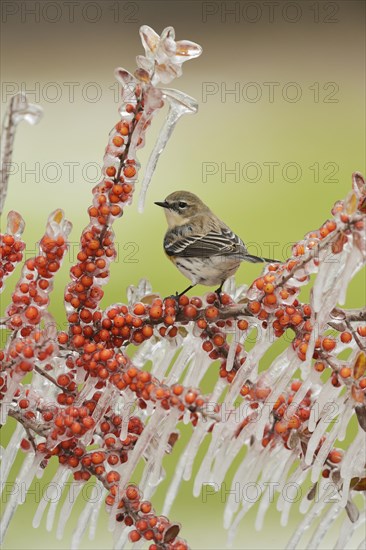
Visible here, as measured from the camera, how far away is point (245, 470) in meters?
0.56

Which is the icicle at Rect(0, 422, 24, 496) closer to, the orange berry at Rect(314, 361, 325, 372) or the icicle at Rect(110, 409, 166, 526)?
the icicle at Rect(110, 409, 166, 526)

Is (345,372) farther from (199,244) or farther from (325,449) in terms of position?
(199,244)

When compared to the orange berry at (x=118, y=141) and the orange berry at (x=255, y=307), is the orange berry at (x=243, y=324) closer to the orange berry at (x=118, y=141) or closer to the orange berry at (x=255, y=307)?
the orange berry at (x=255, y=307)

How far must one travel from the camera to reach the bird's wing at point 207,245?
0.80m

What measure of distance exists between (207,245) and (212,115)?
190 cm

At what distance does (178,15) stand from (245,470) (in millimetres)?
2385

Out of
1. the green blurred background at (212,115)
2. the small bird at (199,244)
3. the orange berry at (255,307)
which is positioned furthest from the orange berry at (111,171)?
the green blurred background at (212,115)

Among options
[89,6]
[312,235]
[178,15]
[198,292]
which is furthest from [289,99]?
[312,235]

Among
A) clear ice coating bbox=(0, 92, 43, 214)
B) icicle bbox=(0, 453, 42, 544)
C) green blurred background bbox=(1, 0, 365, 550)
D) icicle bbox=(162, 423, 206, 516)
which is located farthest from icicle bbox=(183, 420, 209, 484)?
green blurred background bbox=(1, 0, 365, 550)

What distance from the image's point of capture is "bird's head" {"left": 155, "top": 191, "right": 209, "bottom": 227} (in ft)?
2.91

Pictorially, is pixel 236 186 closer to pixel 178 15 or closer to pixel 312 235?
pixel 178 15

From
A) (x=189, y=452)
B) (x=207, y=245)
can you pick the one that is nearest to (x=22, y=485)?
(x=189, y=452)

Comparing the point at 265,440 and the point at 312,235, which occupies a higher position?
the point at 312,235

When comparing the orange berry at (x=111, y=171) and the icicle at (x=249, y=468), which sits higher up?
the orange berry at (x=111, y=171)
